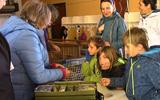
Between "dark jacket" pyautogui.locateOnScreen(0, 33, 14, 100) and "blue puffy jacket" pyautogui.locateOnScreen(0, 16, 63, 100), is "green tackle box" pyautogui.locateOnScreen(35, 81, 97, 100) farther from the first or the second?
"dark jacket" pyautogui.locateOnScreen(0, 33, 14, 100)

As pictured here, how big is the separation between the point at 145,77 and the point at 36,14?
28.6 inches

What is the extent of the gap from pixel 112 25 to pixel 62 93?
1186mm

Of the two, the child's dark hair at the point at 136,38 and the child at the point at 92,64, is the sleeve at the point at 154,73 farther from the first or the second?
the child at the point at 92,64

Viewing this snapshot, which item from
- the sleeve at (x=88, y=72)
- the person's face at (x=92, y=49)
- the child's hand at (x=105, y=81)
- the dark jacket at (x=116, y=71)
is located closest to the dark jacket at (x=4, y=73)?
the child's hand at (x=105, y=81)

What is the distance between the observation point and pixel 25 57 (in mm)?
1819

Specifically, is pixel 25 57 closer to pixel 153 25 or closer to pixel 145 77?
pixel 145 77

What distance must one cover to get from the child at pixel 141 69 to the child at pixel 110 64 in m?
0.23

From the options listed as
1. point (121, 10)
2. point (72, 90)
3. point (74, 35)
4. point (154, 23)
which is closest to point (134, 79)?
point (72, 90)

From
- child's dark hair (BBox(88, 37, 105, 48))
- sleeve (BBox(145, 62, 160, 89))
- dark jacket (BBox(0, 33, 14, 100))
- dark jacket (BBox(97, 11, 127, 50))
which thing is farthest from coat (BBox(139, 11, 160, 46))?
dark jacket (BBox(0, 33, 14, 100))

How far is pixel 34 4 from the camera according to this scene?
192cm

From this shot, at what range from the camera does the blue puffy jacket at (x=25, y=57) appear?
1819 millimetres

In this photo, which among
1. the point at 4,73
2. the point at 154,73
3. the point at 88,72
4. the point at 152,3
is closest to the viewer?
the point at 4,73

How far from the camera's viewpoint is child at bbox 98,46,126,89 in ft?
7.18

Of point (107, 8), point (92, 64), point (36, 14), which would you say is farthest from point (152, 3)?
point (36, 14)
